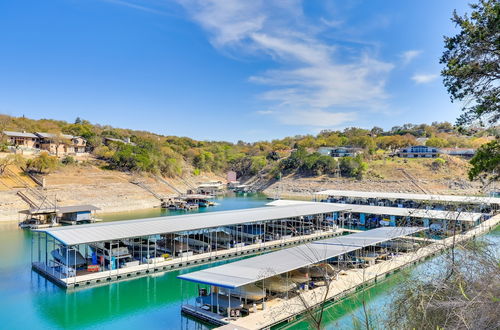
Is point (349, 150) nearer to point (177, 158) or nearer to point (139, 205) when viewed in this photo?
point (177, 158)

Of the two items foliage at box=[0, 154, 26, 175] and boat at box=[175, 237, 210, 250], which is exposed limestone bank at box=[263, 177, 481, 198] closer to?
foliage at box=[0, 154, 26, 175]

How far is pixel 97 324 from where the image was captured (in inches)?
543

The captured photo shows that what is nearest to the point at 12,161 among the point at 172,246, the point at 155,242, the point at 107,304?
the point at 172,246

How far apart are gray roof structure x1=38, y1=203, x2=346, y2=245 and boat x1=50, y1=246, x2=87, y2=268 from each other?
0.93 m

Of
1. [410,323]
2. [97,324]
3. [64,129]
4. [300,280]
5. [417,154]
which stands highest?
[64,129]

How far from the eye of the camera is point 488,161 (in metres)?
10.5

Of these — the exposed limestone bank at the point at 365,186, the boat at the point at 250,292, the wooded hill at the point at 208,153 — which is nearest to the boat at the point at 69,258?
the boat at the point at 250,292

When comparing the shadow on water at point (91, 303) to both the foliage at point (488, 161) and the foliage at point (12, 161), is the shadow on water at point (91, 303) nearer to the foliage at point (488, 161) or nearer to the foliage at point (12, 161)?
the foliage at point (488, 161)

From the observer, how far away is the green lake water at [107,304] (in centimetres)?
1358

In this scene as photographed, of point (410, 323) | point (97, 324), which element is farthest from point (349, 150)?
point (410, 323)

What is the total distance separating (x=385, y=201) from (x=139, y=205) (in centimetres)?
3064

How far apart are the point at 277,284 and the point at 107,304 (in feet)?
23.7

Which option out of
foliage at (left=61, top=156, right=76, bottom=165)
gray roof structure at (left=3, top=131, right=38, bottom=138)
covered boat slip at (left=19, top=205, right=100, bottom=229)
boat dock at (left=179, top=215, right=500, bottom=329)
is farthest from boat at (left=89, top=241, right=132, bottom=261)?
gray roof structure at (left=3, top=131, right=38, bottom=138)

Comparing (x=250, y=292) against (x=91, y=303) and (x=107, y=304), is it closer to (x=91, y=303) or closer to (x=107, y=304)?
(x=107, y=304)
